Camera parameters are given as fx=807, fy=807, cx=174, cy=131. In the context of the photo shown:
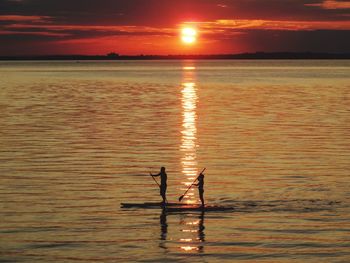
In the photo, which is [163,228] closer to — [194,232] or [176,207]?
[194,232]

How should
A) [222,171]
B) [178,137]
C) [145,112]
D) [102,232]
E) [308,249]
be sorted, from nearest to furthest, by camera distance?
[308,249], [102,232], [222,171], [178,137], [145,112]

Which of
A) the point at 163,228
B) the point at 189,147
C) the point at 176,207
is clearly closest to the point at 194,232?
the point at 163,228

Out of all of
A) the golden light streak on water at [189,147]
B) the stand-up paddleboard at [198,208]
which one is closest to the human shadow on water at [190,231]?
the stand-up paddleboard at [198,208]

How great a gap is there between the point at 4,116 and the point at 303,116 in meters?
27.0

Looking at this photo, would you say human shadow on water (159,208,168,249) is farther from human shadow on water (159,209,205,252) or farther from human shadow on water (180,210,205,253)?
human shadow on water (180,210,205,253)

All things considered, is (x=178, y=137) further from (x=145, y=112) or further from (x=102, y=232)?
(x=102, y=232)

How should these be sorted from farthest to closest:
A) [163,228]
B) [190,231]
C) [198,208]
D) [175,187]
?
[175,187]
[198,208]
[163,228]
[190,231]

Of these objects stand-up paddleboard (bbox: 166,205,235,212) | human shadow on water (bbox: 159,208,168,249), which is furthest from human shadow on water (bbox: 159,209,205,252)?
stand-up paddleboard (bbox: 166,205,235,212)

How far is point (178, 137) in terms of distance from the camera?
56219 millimetres

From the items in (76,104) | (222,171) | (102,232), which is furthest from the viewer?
(76,104)

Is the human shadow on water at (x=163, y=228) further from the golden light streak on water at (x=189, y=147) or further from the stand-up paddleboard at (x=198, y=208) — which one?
the golden light streak on water at (x=189, y=147)

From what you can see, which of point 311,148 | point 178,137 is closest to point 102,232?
point 311,148

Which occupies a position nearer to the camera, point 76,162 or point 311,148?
point 76,162

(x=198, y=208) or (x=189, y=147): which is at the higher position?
(x=198, y=208)
